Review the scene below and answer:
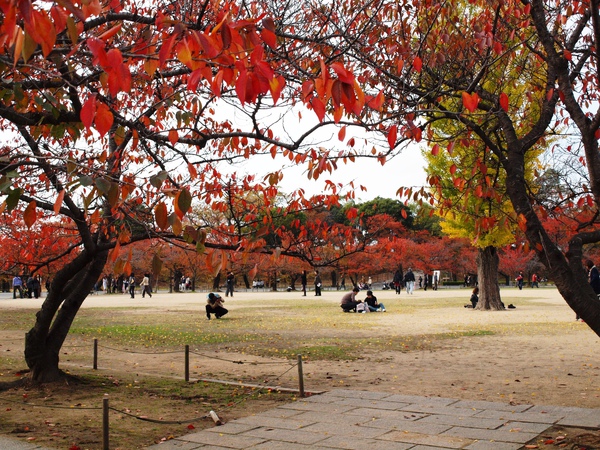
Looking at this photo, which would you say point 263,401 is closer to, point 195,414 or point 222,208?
point 195,414

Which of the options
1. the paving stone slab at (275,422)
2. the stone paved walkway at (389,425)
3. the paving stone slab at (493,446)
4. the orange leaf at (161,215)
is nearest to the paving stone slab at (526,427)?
the stone paved walkway at (389,425)

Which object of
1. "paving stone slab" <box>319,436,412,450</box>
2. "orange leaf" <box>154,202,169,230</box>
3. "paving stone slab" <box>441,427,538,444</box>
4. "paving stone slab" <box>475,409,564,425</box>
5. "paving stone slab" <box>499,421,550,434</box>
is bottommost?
"paving stone slab" <box>319,436,412,450</box>

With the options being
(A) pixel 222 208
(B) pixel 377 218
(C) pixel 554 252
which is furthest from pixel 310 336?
Result: (B) pixel 377 218

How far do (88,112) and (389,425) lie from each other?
471 centimetres

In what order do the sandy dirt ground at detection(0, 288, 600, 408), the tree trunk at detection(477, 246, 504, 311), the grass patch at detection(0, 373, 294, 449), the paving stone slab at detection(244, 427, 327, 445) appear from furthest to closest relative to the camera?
the tree trunk at detection(477, 246, 504, 311), the sandy dirt ground at detection(0, 288, 600, 408), the grass patch at detection(0, 373, 294, 449), the paving stone slab at detection(244, 427, 327, 445)

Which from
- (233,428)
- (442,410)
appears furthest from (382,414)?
Answer: (233,428)

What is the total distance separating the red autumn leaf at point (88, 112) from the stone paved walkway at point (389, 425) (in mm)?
3719

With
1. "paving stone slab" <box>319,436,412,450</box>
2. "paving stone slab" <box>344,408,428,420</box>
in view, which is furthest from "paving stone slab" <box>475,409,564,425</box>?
"paving stone slab" <box>319,436,412,450</box>

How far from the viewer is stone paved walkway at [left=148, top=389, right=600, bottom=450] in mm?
5605

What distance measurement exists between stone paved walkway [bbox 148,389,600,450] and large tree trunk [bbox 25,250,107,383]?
136 inches

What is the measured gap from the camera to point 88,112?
288 cm

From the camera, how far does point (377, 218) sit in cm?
5006

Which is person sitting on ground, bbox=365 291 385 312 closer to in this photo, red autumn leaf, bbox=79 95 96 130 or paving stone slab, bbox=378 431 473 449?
paving stone slab, bbox=378 431 473 449

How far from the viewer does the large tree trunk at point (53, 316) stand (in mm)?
8523
